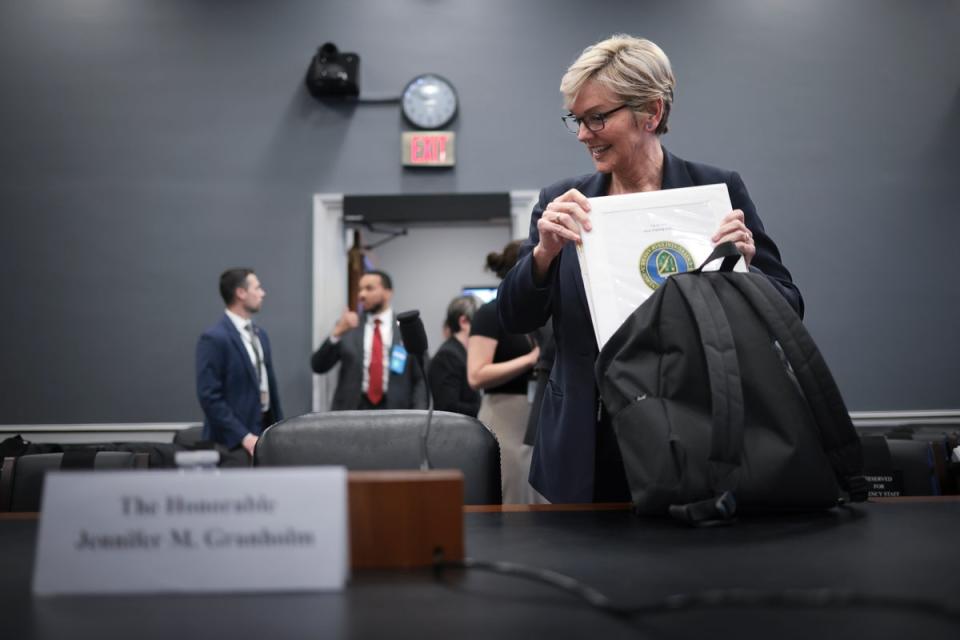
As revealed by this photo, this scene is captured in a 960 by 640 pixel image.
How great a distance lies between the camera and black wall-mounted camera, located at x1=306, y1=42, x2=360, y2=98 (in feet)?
15.5

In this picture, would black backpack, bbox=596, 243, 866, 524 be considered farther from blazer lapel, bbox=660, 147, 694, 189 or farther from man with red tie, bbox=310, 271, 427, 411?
man with red tie, bbox=310, 271, 427, 411

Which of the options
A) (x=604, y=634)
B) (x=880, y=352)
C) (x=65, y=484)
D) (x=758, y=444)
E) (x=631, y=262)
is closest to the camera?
(x=604, y=634)

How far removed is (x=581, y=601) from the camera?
64cm

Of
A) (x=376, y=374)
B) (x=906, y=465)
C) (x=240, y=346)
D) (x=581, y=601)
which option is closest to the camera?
(x=581, y=601)

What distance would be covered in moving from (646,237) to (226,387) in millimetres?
3155

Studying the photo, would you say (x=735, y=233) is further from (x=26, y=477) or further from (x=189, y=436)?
(x=189, y=436)

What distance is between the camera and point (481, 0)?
498cm

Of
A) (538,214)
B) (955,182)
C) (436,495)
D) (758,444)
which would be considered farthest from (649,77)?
(955,182)

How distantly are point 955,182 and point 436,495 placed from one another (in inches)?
206

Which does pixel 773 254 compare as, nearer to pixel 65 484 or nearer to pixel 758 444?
pixel 758 444

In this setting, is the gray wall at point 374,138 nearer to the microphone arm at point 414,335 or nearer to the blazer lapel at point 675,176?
the blazer lapel at point 675,176

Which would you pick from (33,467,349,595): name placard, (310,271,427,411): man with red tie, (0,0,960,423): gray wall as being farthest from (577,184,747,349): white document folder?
(0,0,960,423): gray wall

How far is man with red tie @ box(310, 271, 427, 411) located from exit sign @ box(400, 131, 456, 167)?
0.77m

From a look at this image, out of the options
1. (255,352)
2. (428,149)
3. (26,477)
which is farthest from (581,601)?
(428,149)
